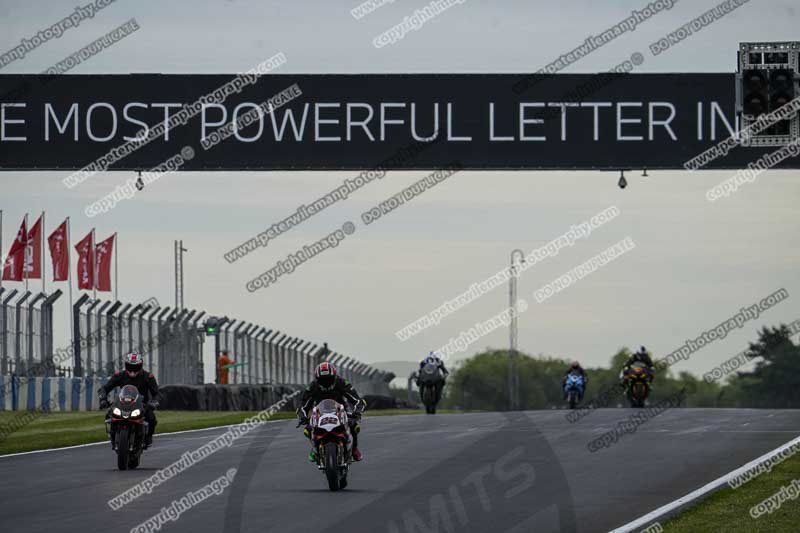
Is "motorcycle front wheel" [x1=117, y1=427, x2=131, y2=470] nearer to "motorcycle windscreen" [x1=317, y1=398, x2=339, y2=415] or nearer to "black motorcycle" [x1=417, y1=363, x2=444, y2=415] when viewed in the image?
"motorcycle windscreen" [x1=317, y1=398, x2=339, y2=415]

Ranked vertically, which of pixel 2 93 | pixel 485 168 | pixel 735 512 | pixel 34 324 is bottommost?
pixel 735 512

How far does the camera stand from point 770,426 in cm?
2684

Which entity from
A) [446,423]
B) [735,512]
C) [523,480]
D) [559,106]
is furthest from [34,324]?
[735,512]

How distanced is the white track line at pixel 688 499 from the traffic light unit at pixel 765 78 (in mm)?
3901

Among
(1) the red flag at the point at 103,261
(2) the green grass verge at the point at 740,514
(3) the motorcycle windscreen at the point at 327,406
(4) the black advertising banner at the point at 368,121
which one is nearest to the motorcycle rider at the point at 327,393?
(3) the motorcycle windscreen at the point at 327,406

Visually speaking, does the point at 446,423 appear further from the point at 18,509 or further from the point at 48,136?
the point at 18,509

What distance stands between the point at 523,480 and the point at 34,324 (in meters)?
18.0

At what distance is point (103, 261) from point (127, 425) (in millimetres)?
30888

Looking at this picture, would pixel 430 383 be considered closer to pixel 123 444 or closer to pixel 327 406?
pixel 123 444

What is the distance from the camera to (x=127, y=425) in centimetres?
1834

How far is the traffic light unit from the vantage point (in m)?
19.3

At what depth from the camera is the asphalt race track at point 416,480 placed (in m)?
13.3

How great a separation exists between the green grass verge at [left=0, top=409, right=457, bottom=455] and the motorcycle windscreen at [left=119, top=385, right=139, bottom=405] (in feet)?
17.3

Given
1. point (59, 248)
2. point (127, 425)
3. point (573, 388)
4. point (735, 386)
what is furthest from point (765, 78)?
point (735, 386)
